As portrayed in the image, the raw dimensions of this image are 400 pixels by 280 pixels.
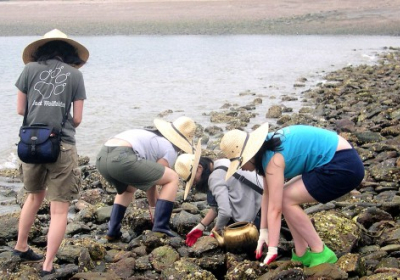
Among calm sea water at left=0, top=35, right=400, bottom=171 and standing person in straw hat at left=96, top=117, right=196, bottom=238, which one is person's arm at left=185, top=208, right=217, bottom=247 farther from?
calm sea water at left=0, top=35, right=400, bottom=171

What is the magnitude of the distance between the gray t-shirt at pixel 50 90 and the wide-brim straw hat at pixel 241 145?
55.0 inches

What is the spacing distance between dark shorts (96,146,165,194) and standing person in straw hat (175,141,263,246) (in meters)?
0.27

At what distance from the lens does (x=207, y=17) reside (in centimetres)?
5894

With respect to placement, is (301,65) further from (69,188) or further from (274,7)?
(274,7)

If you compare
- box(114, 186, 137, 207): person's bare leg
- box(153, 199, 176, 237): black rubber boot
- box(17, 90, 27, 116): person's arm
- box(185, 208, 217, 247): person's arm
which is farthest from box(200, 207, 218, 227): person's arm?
box(17, 90, 27, 116): person's arm

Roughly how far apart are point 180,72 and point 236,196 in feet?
77.5

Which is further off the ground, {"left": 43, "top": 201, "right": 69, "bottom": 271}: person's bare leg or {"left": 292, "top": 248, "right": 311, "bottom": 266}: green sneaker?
{"left": 43, "top": 201, "right": 69, "bottom": 271}: person's bare leg

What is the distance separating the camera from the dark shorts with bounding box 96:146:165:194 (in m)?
5.44

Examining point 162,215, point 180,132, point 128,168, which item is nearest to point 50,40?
point 128,168

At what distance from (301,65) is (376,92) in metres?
13.9

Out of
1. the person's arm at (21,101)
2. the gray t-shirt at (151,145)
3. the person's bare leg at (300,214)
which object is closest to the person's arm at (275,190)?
the person's bare leg at (300,214)

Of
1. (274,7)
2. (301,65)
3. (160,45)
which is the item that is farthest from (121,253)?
(274,7)

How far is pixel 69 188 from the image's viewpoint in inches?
189

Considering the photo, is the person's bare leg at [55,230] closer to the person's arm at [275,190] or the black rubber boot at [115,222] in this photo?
the black rubber boot at [115,222]
